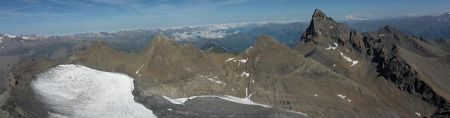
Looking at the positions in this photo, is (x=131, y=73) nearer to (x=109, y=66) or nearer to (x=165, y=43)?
(x=109, y=66)

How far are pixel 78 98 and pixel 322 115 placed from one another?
80805 mm

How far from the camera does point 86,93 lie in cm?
14512

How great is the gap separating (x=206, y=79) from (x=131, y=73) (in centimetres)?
2460

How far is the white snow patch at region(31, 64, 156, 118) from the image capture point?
130m

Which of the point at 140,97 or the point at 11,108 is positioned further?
the point at 140,97

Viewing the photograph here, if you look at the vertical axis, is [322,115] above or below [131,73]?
below

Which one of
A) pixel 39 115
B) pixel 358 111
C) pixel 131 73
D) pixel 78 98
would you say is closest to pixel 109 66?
pixel 131 73

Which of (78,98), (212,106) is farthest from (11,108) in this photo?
(212,106)

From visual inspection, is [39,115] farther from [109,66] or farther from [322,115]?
[322,115]

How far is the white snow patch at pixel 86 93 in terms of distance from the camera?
130000 millimetres

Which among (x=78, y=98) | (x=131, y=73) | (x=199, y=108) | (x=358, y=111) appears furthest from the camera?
(x=358, y=111)

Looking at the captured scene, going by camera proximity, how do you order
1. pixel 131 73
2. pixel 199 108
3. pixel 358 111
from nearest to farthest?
pixel 199 108 → pixel 131 73 → pixel 358 111

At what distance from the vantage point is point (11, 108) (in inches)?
4412

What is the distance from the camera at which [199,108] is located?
148 metres
